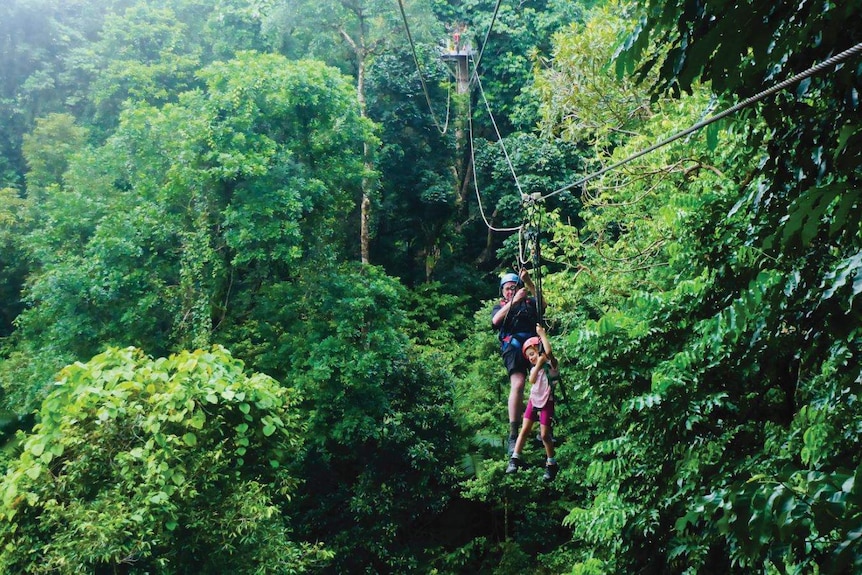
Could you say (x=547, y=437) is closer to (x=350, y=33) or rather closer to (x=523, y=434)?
(x=523, y=434)

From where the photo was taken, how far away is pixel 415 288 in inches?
573

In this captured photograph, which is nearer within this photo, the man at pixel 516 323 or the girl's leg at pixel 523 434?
the man at pixel 516 323

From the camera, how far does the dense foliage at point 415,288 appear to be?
8.10 feet

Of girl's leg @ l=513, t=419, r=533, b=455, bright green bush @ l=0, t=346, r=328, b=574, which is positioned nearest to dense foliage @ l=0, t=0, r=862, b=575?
bright green bush @ l=0, t=346, r=328, b=574

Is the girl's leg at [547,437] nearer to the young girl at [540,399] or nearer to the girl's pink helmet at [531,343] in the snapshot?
the young girl at [540,399]

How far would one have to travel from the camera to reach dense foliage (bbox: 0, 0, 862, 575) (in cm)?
247

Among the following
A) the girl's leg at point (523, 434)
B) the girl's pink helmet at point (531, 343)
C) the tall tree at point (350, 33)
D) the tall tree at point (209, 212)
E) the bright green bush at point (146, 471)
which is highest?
the tall tree at point (350, 33)

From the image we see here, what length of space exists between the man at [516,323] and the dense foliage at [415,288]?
0.38 meters

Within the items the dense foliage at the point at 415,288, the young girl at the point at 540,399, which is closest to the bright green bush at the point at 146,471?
the dense foliage at the point at 415,288

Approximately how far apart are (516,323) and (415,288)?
9.30 m

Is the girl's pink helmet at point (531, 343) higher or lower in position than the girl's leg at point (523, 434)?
higher

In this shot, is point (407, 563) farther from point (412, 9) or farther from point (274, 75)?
point (412, 9)

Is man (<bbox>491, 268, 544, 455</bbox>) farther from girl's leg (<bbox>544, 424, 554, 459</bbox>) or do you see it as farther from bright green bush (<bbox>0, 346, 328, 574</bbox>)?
bright green bush (<bbox>0, 346, 328, 574</bbox>)

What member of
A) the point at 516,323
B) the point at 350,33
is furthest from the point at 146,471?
the point at 350,33
